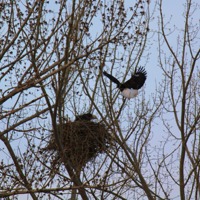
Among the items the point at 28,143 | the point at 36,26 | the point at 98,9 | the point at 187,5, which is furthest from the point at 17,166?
the point at 187,5

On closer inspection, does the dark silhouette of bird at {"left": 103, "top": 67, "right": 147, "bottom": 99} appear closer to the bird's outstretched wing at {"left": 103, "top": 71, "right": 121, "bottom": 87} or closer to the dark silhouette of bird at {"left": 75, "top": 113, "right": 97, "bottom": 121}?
the bird's outstretched wing at {"left": 103, "top": 71, "right": 121, "bottom": 87}

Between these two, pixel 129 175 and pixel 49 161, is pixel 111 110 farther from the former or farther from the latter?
pixel 49 161

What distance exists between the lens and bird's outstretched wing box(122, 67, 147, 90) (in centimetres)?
793

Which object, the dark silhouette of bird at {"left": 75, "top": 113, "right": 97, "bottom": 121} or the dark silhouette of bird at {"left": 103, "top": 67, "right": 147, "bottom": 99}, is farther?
the dark silhouette of bird at {"left": 75, "top": 113, "right": 97, "bottom": 121}

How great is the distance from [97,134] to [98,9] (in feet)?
11.4

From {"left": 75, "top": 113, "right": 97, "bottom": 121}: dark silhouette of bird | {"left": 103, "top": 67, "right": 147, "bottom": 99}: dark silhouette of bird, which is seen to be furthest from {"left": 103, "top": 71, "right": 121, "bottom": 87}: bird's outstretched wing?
{"left": 75, "top": 113, "right": 97, "bottom": 121}: dark silhouette of bird

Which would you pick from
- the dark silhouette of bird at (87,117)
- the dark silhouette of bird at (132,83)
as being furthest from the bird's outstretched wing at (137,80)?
the dark silhouette of bird at (87,117)

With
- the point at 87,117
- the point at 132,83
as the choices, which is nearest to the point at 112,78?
the point at 132,83

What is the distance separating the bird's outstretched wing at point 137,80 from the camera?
26.0 feet

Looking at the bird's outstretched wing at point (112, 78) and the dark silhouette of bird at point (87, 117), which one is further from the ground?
the dark silhouette of bird at point (87, 117)

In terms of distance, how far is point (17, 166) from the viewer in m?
6.08

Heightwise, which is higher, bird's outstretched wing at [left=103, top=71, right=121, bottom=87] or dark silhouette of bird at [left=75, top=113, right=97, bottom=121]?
dark silhouette of bird at [left=75, top=113, right=97, bottom=121]

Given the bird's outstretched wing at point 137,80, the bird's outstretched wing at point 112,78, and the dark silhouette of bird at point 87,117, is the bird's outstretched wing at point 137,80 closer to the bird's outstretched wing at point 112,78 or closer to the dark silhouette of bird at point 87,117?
the bird's outstretched wing at point 112,78

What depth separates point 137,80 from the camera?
8.21 metres
